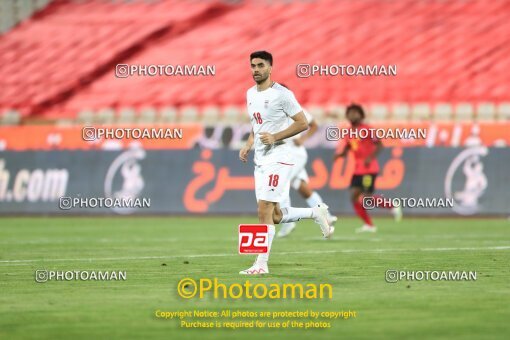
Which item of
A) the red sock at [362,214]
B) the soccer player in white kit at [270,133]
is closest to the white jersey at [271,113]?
the soccer player in white kit at [270,133]

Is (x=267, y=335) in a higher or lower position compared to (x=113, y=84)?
lower

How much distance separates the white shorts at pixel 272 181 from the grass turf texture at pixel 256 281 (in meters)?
0.80

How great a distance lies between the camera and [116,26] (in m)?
40.5

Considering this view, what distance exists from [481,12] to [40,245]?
2067 centimetres

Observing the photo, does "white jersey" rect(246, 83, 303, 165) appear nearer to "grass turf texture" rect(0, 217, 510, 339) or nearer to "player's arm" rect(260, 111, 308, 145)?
"player's arm" rect(260, 111, 308, 145)

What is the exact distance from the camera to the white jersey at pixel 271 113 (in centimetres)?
1188

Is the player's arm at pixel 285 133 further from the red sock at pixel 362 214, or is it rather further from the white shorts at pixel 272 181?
the red sock at pixel 362 214

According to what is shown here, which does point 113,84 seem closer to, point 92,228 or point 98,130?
point 98,130

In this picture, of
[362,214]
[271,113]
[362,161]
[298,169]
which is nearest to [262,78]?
[271,113]

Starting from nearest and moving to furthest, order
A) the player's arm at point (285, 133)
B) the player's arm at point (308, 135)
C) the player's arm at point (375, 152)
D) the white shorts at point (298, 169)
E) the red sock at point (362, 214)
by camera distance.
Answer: the player's arm at point (285, 133) → the player's arm at point (308, 135) → the white shorts at point (298, 169) → the red sock at point (362, 214) → the player's arm at point (375, 152)

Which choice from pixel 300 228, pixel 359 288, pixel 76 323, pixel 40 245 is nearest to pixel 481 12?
pixel 300 228

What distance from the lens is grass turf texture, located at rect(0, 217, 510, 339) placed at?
798 centimetres

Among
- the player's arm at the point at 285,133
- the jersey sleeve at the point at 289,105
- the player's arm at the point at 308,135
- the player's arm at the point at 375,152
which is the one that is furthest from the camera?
the player's arm at the point at 375,152

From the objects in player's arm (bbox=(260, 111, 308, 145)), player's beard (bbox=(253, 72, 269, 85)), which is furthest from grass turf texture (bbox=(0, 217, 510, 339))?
player's beard (bbox=(253, 72, 269, 85))
